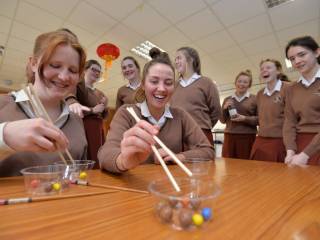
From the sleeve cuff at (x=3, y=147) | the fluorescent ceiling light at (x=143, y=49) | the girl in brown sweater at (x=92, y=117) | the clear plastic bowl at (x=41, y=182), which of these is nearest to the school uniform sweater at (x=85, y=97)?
the girl in brown sweater at (x=92, y=117)

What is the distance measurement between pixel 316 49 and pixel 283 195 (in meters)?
1.55

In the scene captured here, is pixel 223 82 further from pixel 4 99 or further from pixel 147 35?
pixel 4 99

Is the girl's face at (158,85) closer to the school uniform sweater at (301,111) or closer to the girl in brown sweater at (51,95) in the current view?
the girl in brown sweater at (51,95)

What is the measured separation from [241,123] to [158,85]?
1529 mm

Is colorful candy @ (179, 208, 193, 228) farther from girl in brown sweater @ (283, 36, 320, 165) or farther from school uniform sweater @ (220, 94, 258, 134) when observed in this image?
school uniform sweater @ (220, 94, 258, 134)

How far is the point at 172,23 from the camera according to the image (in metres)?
3.06

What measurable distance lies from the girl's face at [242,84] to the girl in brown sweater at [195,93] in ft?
2.44

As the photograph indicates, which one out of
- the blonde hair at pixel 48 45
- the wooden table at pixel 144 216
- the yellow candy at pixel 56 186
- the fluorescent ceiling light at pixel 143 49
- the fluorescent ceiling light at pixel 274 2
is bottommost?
the wooden table at pixel 144 216

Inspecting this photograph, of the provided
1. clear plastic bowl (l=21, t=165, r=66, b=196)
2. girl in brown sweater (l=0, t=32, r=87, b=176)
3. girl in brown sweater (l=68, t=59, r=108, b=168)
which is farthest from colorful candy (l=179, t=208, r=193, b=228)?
girl in brown sweater (l=68, t=59, r=108, b=168)

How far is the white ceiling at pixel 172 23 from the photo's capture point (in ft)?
8.79

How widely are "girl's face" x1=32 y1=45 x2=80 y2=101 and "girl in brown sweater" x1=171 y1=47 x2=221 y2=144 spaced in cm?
110

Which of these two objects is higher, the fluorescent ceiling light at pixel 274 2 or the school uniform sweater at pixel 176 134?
the fluorescent ceiling light at pixel 274 2

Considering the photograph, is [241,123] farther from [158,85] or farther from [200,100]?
[158,85]

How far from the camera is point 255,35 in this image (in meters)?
3.39
